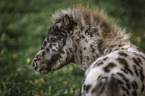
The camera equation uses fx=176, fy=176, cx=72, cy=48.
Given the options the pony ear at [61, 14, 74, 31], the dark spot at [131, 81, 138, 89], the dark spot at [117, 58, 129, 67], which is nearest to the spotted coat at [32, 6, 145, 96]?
the pony ear at [61, 14, 74, 31]

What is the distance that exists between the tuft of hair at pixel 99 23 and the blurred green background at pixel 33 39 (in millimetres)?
221

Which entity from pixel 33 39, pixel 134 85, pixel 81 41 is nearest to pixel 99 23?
pixel 81 41

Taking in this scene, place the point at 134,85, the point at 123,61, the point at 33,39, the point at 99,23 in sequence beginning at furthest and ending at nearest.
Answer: the point at 33,39 < the point at 99,23 < the point at 123,61 < the point at 134,85

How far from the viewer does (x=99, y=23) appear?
114 inches

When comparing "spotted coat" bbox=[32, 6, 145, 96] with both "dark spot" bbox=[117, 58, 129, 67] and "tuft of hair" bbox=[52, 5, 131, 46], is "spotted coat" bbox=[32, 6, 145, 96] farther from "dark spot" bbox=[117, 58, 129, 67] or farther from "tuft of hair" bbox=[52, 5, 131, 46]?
"dark spot" bbox=[117, 58, 129, 67]

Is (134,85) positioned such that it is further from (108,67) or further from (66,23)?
(66,23)

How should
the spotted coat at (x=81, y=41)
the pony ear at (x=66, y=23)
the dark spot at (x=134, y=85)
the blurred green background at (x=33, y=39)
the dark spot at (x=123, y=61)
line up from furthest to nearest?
1. the blurred green background at (x=33, y=39)
2. the pony ear at (x=66, y=23)
3. the spotted coat at (x=81, y=41)
4. the dark spot at (x=123, y=61)
5. the dark spot at (x=134, y=85)

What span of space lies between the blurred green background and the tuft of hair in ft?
0.72

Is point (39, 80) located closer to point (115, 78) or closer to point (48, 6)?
point (115, 78)

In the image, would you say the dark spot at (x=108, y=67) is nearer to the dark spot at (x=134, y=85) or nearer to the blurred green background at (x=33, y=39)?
the dark spot at (x=134, y=85)

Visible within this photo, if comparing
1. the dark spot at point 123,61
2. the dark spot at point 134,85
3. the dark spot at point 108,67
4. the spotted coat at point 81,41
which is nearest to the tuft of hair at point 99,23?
the spotted coat at point 81,41

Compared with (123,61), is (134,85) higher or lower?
lower

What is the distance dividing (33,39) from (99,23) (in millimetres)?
5761

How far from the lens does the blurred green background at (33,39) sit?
4672 millimetres
